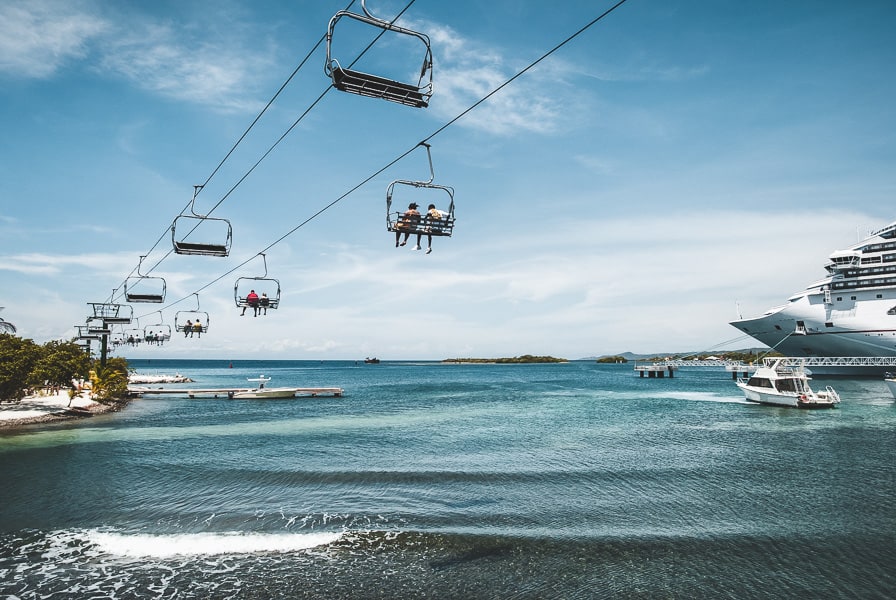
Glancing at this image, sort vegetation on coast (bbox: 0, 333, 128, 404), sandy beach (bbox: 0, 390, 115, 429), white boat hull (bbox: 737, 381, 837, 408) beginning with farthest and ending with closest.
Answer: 1. white boat hull (bbox: 737, 381, 837, 408)
2. sandy beach (bbox: 0, 390, 115, 429)
3. vegetation on coast (bbox: 0, 333, 128, 404)

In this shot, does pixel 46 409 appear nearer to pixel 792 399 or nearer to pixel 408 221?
pixel 408 221

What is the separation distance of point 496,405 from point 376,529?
40872 mm

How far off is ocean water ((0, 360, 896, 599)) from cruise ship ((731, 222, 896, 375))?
206ft

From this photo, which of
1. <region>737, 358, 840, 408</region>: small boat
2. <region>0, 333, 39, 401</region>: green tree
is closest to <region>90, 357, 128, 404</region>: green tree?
<region>0, 333, 39, 401</region>: green tree

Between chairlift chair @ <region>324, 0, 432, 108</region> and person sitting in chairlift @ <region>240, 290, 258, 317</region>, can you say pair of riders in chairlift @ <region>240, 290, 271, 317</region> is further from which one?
chairlift chair @ <region>324, 0, 432, 108</region>

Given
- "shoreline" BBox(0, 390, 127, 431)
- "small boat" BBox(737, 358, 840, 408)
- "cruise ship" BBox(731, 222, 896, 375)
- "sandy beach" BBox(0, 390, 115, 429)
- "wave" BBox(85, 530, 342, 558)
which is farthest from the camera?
"cruise ship" BBox(731, 222, 896, 375)

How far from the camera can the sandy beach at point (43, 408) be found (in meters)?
36.4

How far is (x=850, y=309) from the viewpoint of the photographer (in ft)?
278

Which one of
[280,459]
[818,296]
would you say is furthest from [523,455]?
[818,296]

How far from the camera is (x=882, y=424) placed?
118 ft

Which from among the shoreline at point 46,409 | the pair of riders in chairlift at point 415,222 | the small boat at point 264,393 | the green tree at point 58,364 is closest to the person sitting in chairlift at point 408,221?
the pair of riders in chairlift at point 415,222

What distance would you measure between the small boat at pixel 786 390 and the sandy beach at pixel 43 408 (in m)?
63.0

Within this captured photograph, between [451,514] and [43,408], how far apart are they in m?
41.4

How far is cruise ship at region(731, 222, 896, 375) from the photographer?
82438 mm
